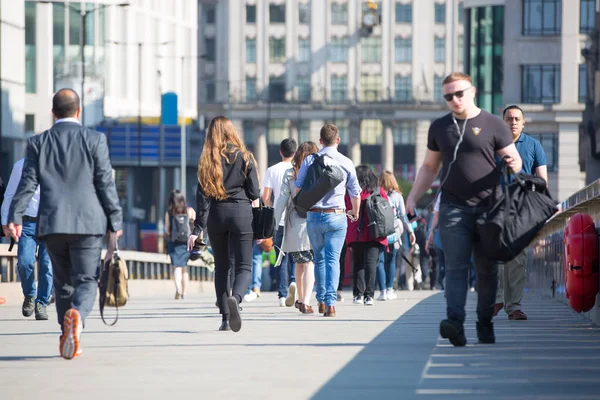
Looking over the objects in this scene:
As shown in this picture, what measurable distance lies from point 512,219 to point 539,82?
64298 millimetres

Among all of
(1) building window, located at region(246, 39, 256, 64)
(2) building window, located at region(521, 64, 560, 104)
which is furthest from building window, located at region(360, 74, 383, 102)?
(2) building window, located at region(521, 64, 560, 104)

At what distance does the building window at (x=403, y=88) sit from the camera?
456ft

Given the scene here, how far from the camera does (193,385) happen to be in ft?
27.1

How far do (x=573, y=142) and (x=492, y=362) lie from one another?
67087 mm

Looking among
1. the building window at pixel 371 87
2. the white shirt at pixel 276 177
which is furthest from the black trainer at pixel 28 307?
the building window at pixel 371 87

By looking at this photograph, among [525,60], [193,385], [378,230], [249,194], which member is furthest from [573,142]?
[193,385]

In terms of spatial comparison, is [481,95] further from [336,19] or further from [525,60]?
[336,19]

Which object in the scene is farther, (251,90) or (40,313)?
(251,90)

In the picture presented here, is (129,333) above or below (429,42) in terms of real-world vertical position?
below

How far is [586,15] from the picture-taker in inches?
2899

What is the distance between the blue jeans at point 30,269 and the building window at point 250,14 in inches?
4926

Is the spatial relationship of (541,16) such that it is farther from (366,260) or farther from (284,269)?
(366,260)

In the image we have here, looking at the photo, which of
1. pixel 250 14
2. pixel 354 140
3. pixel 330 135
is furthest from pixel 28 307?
pixel 250 14

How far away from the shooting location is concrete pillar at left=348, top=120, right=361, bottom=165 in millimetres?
137750
